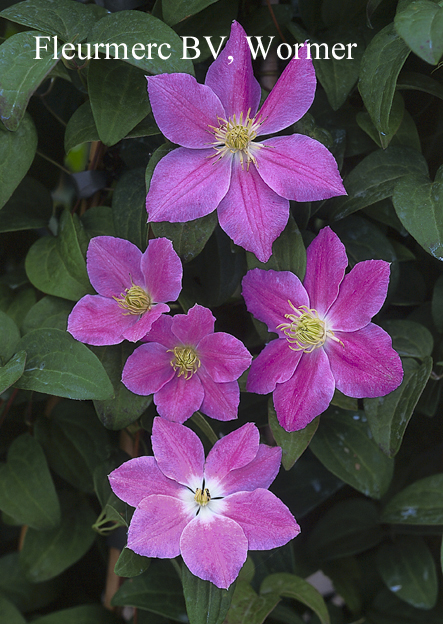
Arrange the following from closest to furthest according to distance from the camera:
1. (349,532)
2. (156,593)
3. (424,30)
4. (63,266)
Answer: (424,30) → (63,266) → (156,593) → (349,532)

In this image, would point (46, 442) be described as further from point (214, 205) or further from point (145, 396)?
point (214, 205)

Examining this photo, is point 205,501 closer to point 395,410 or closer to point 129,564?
point 129,564

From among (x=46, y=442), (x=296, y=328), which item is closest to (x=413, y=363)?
(x=296, y=328)

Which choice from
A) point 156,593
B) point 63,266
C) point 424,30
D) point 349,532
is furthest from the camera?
point 349,532

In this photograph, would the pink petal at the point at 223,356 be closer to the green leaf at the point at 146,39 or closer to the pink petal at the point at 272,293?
the pink petal at the point at 272,293

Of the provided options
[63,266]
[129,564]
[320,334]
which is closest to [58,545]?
[129,564]

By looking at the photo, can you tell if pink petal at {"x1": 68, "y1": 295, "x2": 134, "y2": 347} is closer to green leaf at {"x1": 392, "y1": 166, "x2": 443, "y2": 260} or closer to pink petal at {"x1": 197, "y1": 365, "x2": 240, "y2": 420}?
pink petal at {"x1": 197, "y1": 365, "x2": 240, "y2": 420}

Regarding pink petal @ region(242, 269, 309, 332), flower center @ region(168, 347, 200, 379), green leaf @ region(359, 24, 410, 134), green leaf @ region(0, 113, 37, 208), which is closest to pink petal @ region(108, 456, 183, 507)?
flower center @ region(168, 347, 200, 379)
